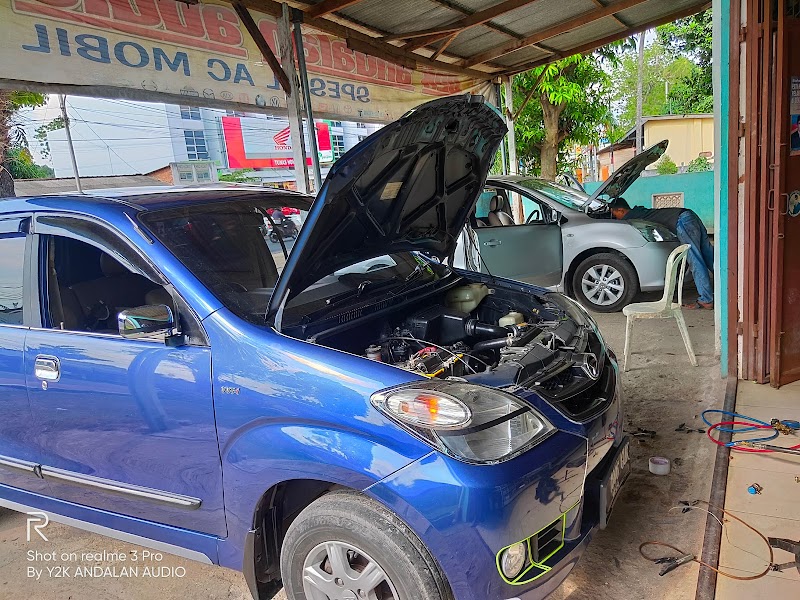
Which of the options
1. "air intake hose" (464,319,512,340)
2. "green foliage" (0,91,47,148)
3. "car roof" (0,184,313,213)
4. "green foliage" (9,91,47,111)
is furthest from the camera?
"green foliage" (9,91,47,111)

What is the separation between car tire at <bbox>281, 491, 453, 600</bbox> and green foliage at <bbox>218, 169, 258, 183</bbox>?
100 ft

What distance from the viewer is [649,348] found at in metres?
5.29

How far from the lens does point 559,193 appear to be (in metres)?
7.13

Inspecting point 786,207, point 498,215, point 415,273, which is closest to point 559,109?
point 498,215

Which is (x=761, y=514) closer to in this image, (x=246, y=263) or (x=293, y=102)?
(x=246, y=263)

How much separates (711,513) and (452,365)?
151cm

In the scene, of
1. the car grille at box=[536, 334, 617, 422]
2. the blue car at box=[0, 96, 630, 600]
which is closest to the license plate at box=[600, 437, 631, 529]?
the blue car at box=[0, 96, 630, 600]

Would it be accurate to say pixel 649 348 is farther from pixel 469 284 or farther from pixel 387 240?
pixel 387 240

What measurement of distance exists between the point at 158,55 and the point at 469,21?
145 inches

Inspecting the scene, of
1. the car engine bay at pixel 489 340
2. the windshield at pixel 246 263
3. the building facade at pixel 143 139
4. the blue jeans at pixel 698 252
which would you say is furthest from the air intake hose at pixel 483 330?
the building facade at pixel 143 139

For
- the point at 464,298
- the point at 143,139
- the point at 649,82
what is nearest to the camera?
the point at 464,298

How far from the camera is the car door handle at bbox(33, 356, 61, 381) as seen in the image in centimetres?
245

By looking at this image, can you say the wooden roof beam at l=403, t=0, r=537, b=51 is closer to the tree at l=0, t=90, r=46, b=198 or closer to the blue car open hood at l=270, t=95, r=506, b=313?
the blue car open hood at l=270, t=95, r=506, b=313

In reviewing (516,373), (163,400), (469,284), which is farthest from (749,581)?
(163,400)
